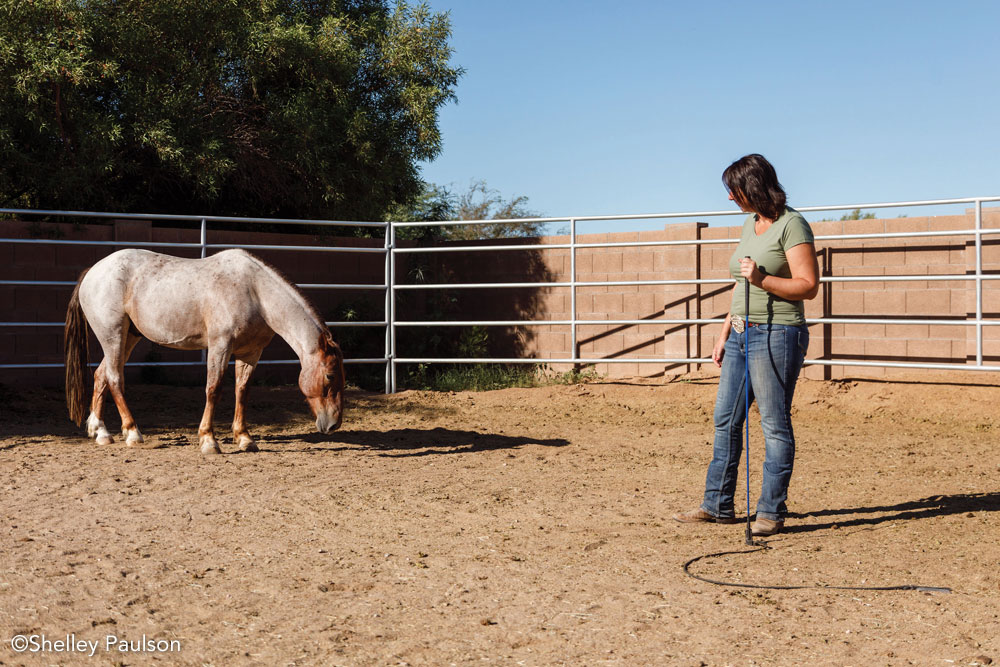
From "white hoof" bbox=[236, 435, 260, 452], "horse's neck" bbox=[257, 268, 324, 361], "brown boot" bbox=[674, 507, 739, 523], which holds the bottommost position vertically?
"white hoof" bbox=[236, 435, 260, 452]

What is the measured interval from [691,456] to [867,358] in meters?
3.02

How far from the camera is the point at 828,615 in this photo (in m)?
3.05

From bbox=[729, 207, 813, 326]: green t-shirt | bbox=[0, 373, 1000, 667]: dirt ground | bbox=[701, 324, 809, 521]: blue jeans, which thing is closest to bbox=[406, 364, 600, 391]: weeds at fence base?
bbox=[0, 373, 1000, 667]: dirt ground

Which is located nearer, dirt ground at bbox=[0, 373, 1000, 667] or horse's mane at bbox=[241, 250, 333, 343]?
dirt ground at bbox=[0, 373, 1000, 667]

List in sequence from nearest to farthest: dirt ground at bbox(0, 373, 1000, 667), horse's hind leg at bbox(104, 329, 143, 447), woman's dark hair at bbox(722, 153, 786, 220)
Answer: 1. dirt ground at bbox(0, 373, 1000, 667)
2. woman's dark hair at bbox(722, 153, 786, 220)
3. horse's hind leg at bbox(104, 329, 143, 447)

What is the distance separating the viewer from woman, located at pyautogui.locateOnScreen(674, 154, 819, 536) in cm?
399

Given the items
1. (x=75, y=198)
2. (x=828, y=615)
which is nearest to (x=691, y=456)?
(x=828, y=615)

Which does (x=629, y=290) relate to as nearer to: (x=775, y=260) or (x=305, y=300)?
(x=305, y=300)

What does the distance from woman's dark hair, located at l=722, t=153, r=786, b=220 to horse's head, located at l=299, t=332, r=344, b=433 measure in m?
3.07

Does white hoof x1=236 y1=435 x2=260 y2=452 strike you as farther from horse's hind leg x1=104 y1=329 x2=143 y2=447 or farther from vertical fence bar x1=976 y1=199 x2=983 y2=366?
vertical fence bar x1=976 y1=199 x2=983 y2=366

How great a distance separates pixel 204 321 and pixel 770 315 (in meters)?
4.20

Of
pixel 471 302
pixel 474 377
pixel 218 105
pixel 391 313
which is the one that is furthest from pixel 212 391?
pixel 218 105

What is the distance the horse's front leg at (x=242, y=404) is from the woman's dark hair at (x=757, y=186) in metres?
3.96

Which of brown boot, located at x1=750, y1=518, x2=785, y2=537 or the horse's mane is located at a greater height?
the horse's mane
